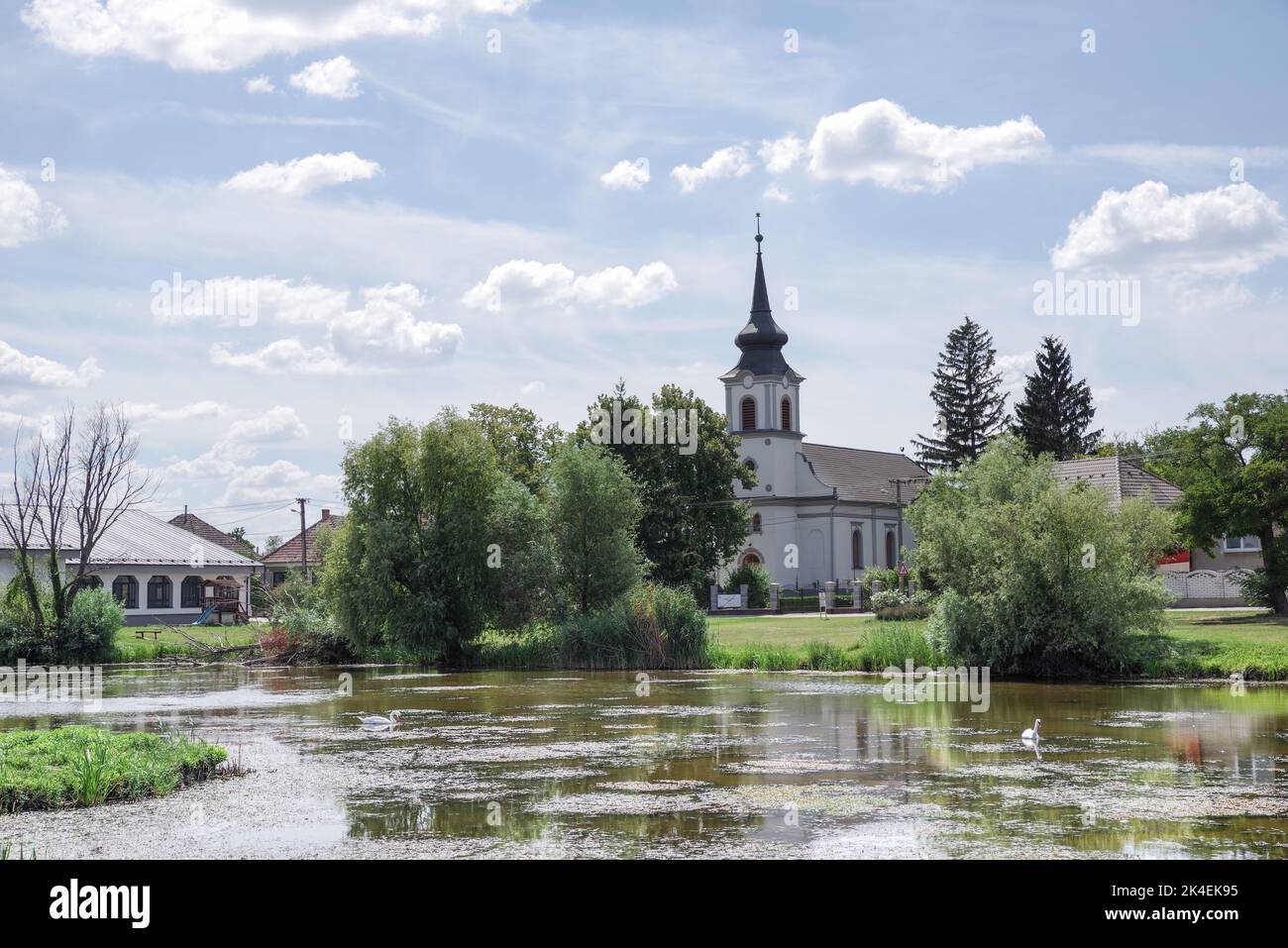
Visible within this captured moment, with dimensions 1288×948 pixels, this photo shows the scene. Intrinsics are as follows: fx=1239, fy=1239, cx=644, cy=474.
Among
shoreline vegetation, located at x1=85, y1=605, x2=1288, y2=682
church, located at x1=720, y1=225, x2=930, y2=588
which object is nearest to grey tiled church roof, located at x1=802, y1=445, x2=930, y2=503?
church, located at x1=720, y1=225, x2=930, y2=588

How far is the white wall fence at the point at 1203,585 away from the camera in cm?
4697

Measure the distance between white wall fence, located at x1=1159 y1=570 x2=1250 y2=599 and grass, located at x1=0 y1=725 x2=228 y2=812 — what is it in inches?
1561

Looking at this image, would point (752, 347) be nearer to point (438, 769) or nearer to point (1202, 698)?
point (1202, 698)

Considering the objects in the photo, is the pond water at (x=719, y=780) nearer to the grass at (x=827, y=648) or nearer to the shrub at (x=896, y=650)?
the shrub at (x=896, y=650)

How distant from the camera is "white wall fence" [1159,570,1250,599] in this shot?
154 ft

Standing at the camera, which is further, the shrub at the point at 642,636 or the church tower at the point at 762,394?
the church tower at the point at 762,394

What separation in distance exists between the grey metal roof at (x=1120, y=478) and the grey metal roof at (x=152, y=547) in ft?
146

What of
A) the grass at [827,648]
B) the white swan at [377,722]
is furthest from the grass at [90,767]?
the grass at [827,648]

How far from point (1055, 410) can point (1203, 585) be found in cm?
4307

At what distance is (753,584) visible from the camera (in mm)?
68688

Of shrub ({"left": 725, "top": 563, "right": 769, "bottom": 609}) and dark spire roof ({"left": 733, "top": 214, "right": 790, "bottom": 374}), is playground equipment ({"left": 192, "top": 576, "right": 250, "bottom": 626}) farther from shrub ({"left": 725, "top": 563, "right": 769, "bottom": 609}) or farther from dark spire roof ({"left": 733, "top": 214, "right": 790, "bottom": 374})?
dark spire roof ({"left": 733, "top": 214, "right": 790, "bottom": 374})
